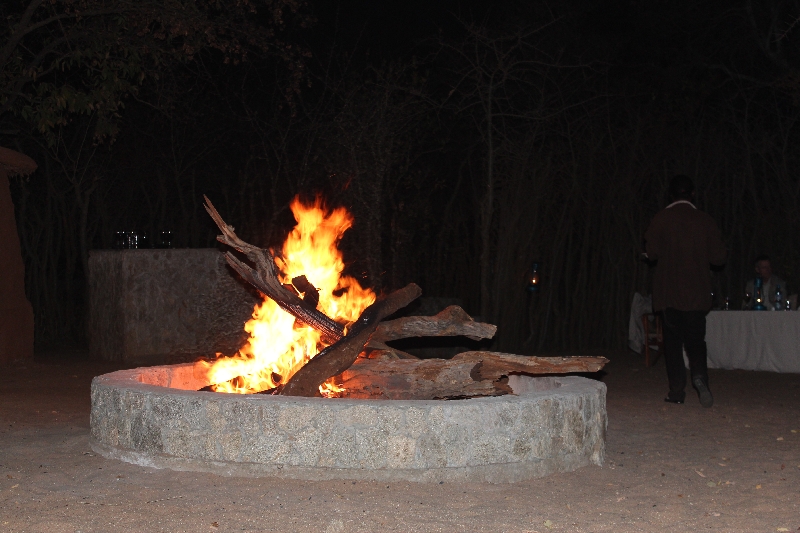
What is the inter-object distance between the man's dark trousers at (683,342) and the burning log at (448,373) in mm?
1917

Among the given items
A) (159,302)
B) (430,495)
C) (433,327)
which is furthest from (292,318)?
(159,302)

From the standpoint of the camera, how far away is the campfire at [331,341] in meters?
4.82

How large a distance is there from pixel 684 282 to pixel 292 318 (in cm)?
298

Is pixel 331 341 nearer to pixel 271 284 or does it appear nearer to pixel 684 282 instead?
pixel 271 284

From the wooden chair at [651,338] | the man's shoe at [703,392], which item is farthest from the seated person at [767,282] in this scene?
the man's shoe at [703,392]

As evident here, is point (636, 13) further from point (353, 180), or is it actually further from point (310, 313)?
point (310, 313)

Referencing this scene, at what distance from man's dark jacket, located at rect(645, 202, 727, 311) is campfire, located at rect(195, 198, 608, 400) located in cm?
179

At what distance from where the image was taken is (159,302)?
958 cm

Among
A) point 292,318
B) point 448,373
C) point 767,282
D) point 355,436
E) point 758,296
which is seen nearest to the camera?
point 355,436

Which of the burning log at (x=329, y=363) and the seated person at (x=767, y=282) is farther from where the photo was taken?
the seated person at (x=767, y=282)

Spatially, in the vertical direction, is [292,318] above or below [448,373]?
above

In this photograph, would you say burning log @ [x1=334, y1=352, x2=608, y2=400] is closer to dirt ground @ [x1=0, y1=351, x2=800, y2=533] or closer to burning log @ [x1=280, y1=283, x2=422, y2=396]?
burning log @ [x1=280, y1=283, x2=422, y2=396]

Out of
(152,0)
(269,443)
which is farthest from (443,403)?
(152,0)

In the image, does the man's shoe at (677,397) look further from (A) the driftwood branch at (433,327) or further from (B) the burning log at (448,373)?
(A) the driftwood branch at (433,327)
